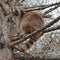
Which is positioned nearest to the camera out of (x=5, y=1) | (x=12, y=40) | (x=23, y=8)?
(x=12, y=40)

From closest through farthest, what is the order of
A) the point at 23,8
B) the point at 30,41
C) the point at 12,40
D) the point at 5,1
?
the point at 12,40, the point at 5,1, the point at 30,41, the point at 23,8

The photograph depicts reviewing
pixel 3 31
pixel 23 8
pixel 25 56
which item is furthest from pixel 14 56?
pixel 23 8

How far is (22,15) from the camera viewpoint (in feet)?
18.3

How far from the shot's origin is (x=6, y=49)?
132 inches

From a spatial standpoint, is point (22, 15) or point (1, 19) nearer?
point (1, 19)

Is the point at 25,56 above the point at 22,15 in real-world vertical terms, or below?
below

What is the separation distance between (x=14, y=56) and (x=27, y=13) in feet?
7.16

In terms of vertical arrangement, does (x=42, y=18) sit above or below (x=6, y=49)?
above

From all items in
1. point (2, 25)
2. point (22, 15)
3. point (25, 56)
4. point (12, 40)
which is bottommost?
point (25, 56)

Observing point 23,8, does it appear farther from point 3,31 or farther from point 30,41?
point 3,31

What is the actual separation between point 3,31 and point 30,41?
1145 mm

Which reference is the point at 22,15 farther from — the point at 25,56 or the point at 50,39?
the point at 25,56

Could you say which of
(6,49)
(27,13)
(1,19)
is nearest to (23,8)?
(27,13)

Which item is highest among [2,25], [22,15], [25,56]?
[22,15]
